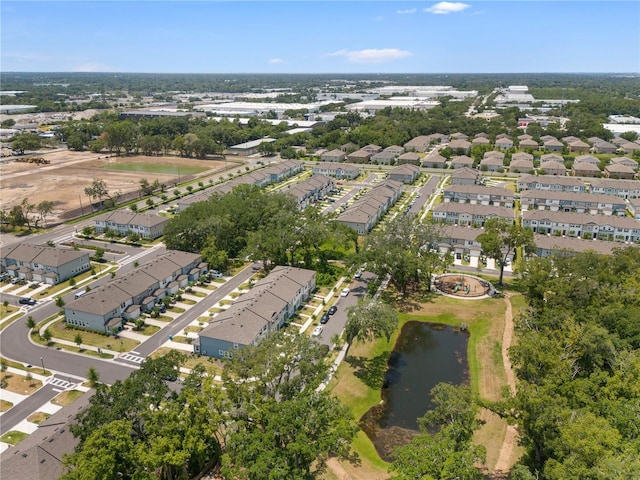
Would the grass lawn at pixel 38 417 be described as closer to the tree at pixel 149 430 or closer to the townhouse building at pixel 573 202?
the tree at pixel 149 430

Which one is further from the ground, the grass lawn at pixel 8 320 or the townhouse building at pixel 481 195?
the townhouse building at pixel 481 195

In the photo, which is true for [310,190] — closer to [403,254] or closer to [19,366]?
[403,254]

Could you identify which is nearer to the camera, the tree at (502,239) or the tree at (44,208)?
the tree at (502,239)

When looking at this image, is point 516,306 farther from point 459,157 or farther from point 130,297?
point 459,157

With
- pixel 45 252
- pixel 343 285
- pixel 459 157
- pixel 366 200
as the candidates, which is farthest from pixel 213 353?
pixel 459 157

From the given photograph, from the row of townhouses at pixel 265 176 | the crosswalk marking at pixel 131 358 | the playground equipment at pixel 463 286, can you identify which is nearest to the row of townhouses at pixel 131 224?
the row of townhouses at pixel 265 176

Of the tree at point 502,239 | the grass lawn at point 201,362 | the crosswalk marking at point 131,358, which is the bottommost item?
the grass lawn at point 201,362

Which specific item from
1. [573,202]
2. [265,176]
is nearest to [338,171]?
[265,176]
